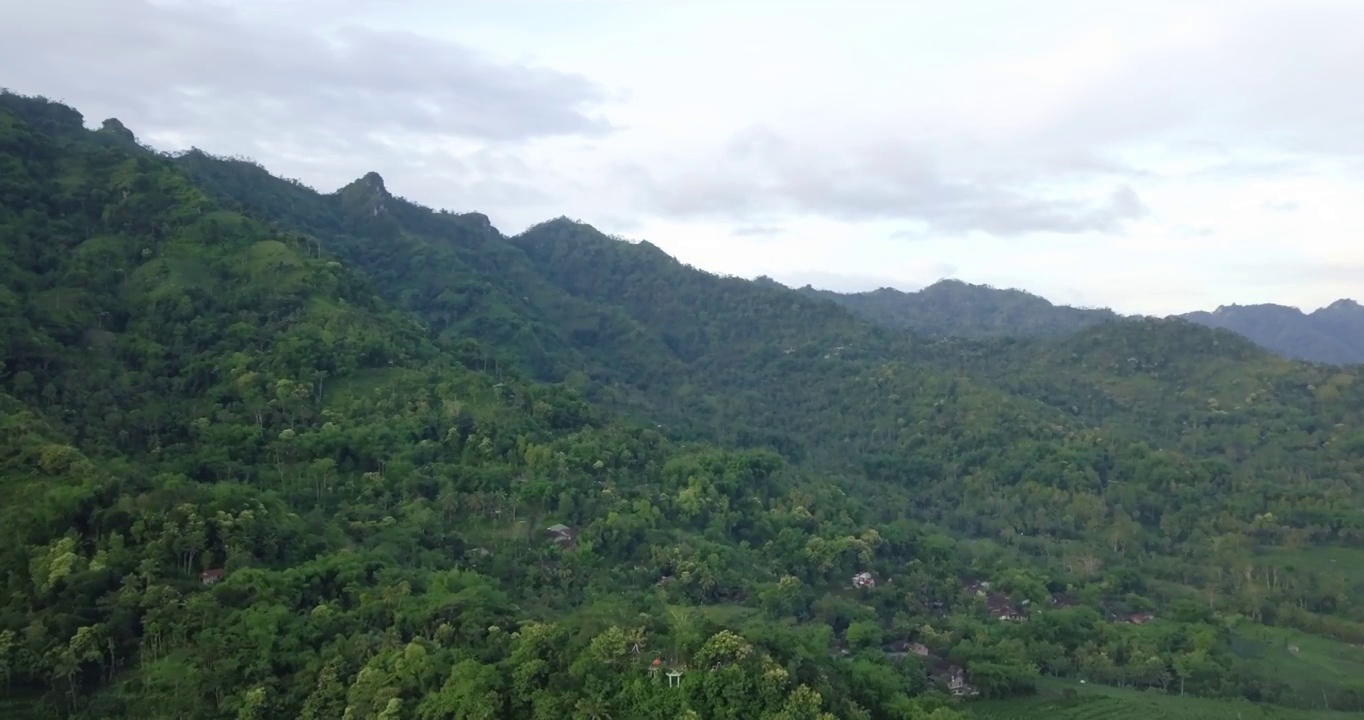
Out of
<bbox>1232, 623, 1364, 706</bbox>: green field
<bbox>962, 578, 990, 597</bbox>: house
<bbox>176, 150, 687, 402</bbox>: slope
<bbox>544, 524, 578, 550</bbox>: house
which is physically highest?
<bbox>176, 150, 687, 402</bbox>: slope

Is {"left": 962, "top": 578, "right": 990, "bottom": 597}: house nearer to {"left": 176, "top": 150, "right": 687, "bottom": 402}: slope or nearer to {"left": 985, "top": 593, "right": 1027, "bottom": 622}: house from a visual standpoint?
{"left": 985, "top": 593, "right": 1027, "bottom": 622}: house

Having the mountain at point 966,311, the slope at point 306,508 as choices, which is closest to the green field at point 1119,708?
the slope at point 306,508

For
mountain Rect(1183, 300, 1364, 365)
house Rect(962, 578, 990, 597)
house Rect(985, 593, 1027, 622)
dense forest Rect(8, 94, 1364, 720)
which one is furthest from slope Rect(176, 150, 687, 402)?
mountain Rect(1183, 300, 1364, 365)

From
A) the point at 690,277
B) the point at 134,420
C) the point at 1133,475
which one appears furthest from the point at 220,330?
the point at 690,277

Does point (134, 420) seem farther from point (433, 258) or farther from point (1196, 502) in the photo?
point (1196, 502)

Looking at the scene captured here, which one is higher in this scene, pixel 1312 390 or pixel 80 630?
pixel 1312 390

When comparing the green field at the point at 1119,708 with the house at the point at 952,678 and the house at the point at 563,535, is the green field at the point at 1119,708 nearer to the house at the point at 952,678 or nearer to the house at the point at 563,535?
the house at the point at 952,678
